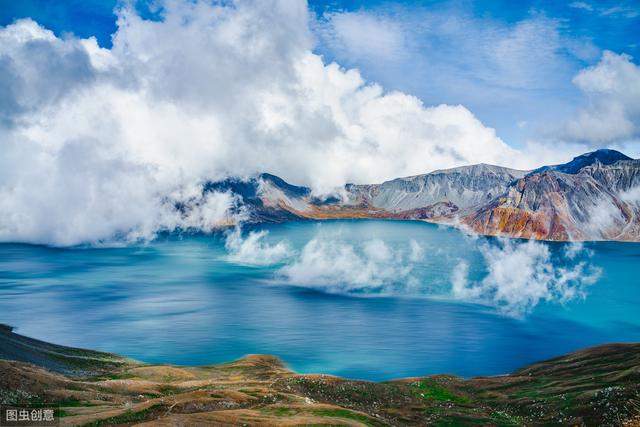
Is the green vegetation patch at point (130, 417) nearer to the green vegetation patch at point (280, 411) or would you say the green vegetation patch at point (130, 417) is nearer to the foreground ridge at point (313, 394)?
the foreground ridge at point (313, 394)

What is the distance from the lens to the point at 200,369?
375 ft

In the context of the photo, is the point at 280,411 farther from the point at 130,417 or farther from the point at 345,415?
the point at 130,417

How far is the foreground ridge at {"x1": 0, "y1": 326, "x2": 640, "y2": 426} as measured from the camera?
189 ft

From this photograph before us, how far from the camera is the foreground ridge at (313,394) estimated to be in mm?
57688

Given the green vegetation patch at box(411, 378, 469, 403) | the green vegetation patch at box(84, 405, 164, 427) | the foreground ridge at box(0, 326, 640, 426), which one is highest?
the green vegetation patch at box(84, 405, 164, 427)

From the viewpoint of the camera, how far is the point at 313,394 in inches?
3137

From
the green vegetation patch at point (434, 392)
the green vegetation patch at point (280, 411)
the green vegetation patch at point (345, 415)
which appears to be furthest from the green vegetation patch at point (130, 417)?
the green vegetation patch at point (434, 392)

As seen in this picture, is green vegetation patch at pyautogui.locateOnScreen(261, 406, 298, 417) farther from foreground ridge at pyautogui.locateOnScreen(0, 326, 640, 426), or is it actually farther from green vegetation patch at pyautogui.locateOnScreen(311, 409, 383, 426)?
green vegetation patch at pyautogui.locateOnScreen(311, 409, 383, 426)

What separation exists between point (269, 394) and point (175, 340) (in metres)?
93.3

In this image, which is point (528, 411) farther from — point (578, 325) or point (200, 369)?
point (578, 325)

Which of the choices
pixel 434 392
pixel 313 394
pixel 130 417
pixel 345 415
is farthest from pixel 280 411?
pixel 434 392

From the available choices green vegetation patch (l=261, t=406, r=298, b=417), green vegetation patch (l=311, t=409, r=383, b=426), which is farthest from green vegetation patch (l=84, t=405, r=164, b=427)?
green vegetation patch (l=311, t=409, r=383, b=426)

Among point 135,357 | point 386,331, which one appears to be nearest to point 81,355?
point 135,357

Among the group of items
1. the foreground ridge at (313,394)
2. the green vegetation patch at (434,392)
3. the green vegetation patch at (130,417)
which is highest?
the green vegetation patch at (130,417)
